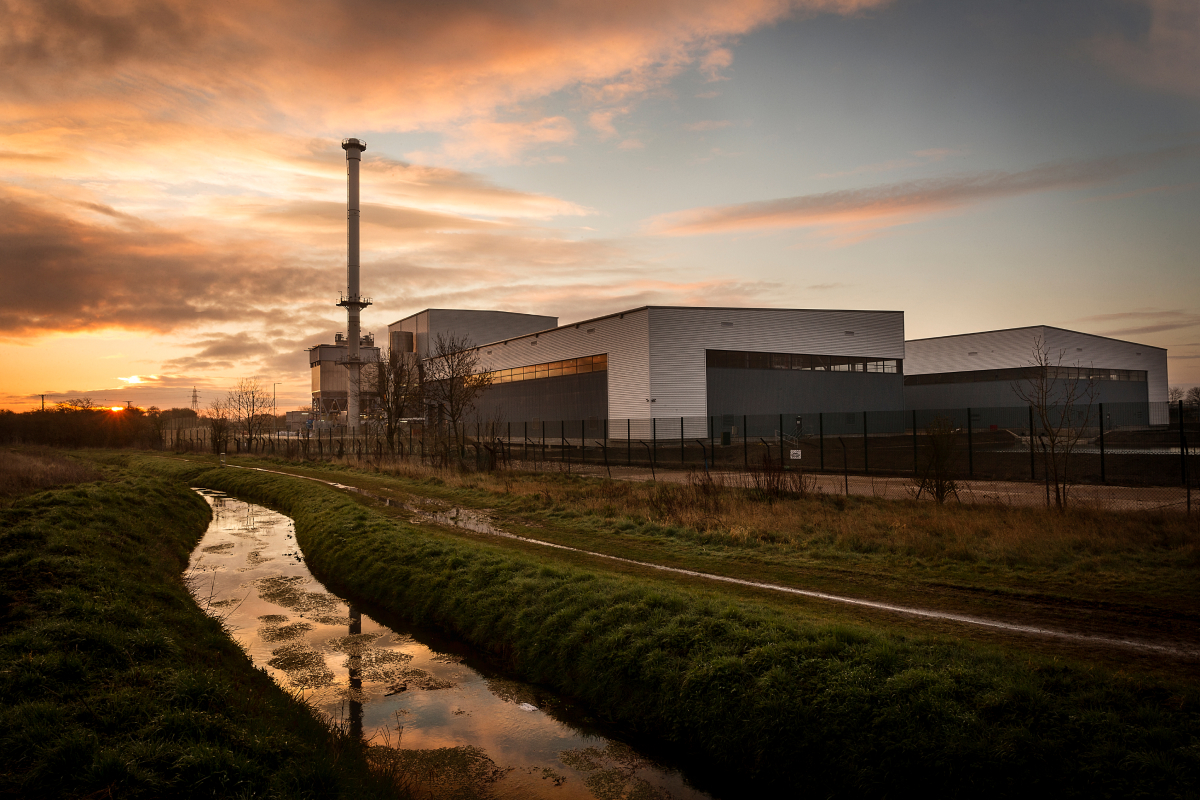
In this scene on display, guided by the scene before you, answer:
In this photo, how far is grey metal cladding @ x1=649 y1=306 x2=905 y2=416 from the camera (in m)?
49.8

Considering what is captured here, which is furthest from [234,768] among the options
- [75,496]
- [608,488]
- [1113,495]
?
[1113,495]

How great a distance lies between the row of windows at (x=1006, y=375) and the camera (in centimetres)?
6462

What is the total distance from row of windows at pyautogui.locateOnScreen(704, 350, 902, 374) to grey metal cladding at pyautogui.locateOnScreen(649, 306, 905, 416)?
46 centimetres

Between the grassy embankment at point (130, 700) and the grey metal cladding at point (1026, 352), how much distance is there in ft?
230

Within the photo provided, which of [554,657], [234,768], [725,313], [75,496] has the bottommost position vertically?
[554,657]

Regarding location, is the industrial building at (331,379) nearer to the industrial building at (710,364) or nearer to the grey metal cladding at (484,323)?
the grey metal cladding at (484,323)

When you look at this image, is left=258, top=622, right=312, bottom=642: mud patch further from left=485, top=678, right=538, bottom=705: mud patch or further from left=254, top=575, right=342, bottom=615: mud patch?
left=485, top=678, right=538, bottom=705: mud patch

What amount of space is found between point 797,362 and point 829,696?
51.1m

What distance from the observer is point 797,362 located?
2192 inches

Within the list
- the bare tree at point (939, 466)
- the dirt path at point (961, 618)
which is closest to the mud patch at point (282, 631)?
the dirt path at point (961, 618)

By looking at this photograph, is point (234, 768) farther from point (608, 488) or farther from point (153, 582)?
point (608, 488)

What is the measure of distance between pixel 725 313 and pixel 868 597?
43.9 metres

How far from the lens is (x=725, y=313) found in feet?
174

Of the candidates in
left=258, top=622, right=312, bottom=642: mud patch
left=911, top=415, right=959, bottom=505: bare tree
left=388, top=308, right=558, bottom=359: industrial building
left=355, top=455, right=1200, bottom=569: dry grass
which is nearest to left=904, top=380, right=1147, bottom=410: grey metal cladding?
left=388, top=308, right=558, bottom=359: industrial building
